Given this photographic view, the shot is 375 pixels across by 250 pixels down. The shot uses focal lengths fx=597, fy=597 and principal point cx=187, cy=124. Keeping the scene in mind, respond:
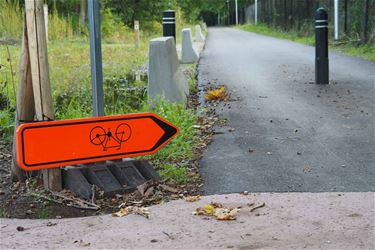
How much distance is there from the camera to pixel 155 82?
8023 millimetres

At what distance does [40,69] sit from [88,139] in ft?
2.24

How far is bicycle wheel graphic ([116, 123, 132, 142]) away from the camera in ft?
16.2

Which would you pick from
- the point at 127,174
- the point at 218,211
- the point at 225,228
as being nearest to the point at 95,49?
the point at 127,174

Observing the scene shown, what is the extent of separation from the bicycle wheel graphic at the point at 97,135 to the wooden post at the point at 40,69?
1.18ft

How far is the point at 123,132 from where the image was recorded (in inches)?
196

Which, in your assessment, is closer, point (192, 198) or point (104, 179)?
point (192, 198)

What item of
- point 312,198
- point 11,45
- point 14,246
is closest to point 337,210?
point 312,198

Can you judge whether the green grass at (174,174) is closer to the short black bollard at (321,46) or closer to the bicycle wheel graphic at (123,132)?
the bicycle wheel graphic at (123,132)

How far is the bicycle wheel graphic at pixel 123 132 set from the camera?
493cm

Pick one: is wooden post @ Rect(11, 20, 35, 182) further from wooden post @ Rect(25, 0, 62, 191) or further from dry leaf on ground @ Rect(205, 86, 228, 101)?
dry leaf on ground @ Rect(205, 86, 228, 101)

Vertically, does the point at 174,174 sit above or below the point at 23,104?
below

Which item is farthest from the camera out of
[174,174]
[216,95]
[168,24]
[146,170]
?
A: [168,24]

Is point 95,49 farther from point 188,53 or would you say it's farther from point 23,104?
point 188,53

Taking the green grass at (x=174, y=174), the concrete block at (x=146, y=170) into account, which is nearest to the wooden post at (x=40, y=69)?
the concrete block at (x=146, y=170)
